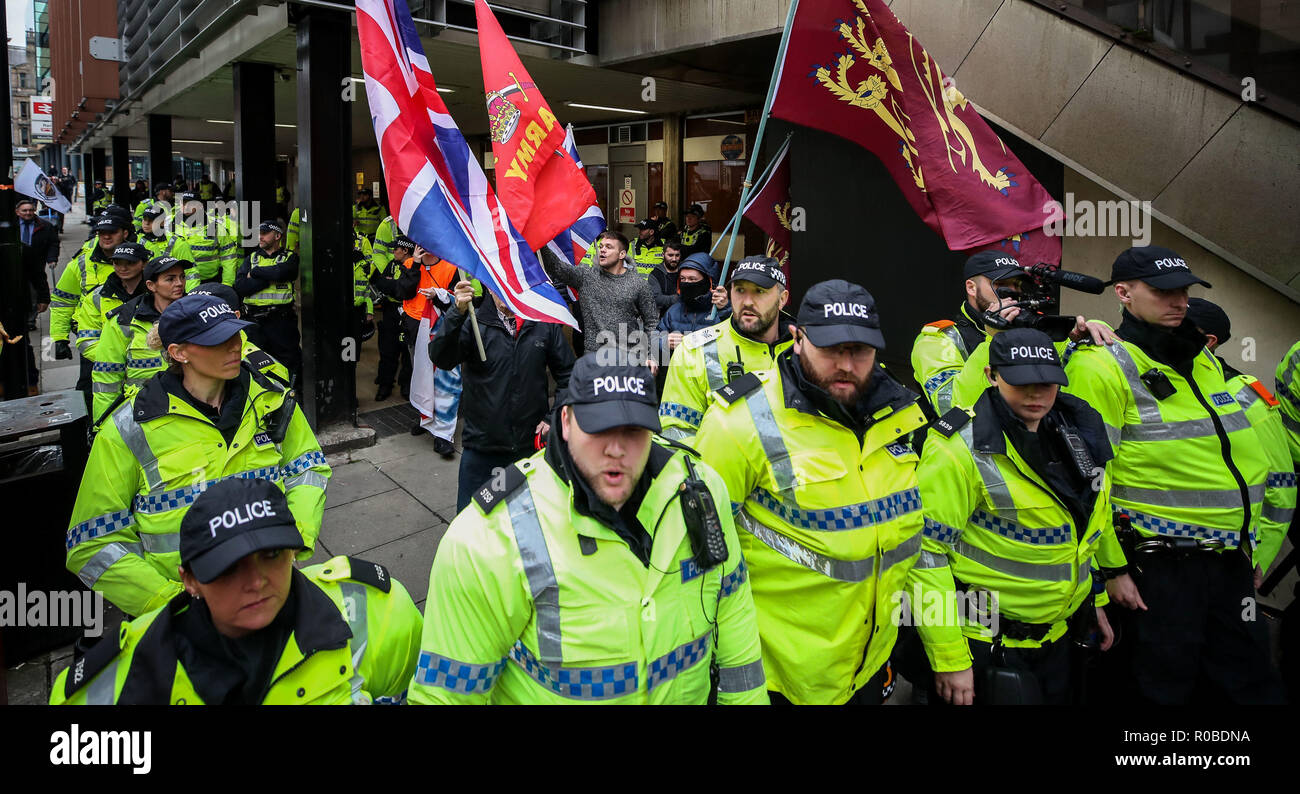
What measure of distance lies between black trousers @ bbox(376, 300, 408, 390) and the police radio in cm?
808

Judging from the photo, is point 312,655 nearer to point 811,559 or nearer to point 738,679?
point 738,679

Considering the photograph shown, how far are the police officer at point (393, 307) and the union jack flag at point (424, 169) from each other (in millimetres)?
4047

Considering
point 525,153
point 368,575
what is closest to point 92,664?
point 368,575

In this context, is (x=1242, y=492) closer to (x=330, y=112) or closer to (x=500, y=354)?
(x=500, y=354)

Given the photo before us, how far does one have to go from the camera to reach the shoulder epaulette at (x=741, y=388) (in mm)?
3021

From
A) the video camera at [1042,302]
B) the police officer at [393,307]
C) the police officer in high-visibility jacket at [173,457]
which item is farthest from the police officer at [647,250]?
the police officer in high-visibility jacket at [173,457]

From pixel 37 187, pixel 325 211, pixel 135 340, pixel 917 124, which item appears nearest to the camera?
pixel 917 124

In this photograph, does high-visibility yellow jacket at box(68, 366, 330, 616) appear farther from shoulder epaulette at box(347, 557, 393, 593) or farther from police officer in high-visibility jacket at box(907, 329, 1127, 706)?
police officer in high-visibility jacket at box(907, 329, 1127, 706)

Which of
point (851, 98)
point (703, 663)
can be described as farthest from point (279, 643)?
point (851, 98)

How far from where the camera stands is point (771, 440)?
2.89 metres

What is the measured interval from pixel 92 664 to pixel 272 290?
7.58 m

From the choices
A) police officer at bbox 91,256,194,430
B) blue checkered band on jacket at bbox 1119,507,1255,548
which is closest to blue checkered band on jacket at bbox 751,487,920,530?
blue checkered band on jacket at bbox 1119,507,1255,548

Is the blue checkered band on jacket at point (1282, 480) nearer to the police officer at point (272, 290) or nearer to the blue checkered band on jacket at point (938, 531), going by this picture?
the blue checkered band on jacket at point (938, 531)

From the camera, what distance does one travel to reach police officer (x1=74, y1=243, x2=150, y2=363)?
624cm
